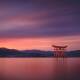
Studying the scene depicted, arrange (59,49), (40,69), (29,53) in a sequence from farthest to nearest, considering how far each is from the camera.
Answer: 1. (40,69)
2. (29,53)
3. (59,49)

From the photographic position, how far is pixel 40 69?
330 centimetres

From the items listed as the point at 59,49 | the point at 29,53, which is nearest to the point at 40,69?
the point at 29,53

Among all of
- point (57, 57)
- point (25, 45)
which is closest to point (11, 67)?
point (25, 45)

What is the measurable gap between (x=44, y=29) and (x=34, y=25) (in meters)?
0.15

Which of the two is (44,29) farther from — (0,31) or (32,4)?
(0,31)

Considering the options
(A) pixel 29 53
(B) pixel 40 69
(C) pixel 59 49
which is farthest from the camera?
(B) pixel 40 69

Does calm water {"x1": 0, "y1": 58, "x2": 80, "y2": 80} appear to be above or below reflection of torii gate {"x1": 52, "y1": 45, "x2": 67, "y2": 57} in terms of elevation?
below

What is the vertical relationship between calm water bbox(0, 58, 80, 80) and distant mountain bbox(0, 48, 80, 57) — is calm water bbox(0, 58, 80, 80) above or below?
below

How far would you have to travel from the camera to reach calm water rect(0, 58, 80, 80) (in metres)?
3.10

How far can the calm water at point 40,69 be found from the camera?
310 cm

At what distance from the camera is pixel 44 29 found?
3.11 meters

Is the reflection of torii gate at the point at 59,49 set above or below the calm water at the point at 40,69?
above

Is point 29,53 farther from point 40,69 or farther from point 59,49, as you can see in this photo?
point 59,49

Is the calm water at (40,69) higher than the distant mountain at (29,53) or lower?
lower
